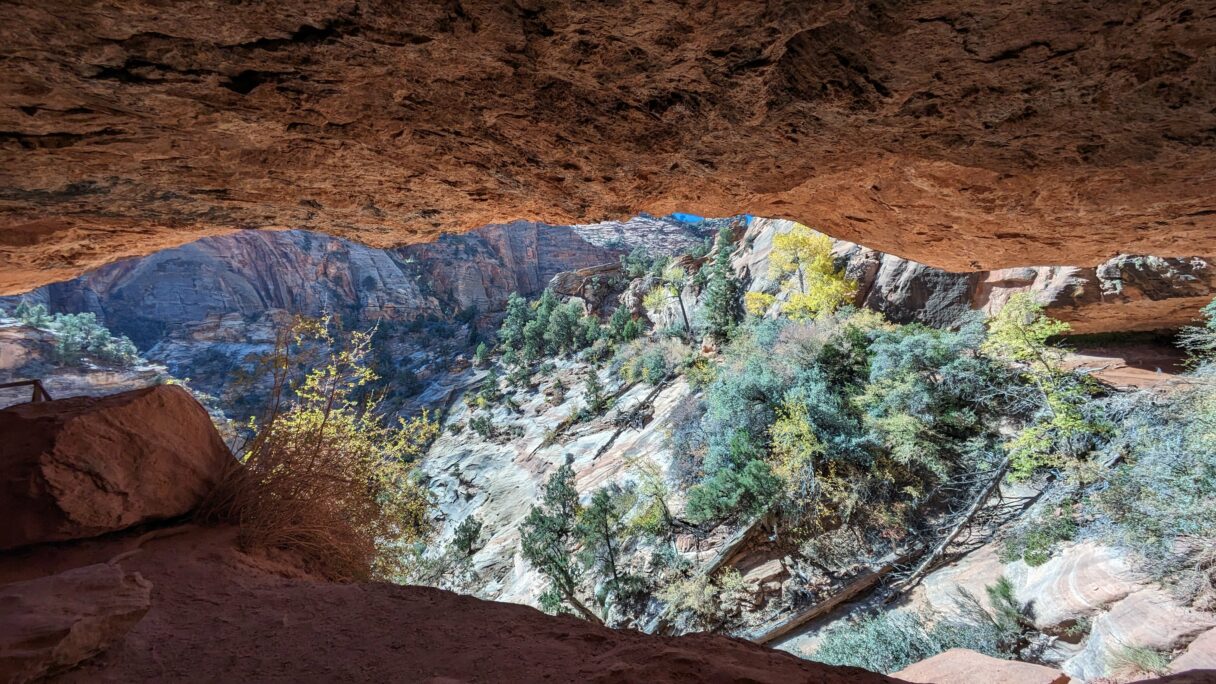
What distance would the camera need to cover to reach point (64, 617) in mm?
1810

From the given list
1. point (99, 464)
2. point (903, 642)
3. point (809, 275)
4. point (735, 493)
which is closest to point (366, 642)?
point (99, 464)

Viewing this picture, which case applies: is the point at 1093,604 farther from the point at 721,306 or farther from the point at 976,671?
the point at 721,306

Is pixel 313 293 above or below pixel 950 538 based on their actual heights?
below

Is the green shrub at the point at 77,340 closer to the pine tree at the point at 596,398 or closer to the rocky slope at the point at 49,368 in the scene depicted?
the rocky slope at the point at 49,368

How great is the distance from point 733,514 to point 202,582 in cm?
1442

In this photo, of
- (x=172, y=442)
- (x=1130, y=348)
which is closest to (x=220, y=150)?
(x=172, y=442)

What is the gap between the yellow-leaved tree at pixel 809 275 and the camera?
20625 millimetres

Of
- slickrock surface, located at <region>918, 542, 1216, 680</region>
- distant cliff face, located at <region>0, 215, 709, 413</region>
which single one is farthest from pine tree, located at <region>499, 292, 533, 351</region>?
slickrock surface, located at <region>918, 542, 1216, 680</region>

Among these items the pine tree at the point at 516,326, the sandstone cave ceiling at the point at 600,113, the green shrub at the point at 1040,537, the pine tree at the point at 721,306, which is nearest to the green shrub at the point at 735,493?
the green shrub at the point at 1040,537

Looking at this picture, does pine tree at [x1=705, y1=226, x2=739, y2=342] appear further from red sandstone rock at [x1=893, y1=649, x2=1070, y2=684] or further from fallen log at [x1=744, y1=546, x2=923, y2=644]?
red sandstone rock at [x1=893, y1=649, x2=1070, y2=684]

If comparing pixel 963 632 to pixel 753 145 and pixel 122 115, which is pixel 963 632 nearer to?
pixel 753 145

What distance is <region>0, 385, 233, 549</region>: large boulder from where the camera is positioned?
2863 mm

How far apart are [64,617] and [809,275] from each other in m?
23.8

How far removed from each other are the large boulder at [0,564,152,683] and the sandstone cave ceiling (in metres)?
2.35
